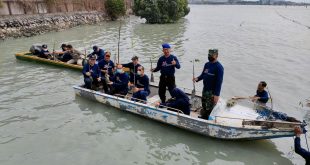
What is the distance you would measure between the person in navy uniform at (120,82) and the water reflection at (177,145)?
1141 millimetres

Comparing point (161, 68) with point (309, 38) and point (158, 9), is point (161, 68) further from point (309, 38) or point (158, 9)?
point (158, 9)

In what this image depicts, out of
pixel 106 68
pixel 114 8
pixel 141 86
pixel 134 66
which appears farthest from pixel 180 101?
pixel 114 8

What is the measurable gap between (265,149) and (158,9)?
37165 millimetres

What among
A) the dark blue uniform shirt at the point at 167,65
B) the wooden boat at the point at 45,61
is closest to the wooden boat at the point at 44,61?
the wooden boat at the point at 45,61

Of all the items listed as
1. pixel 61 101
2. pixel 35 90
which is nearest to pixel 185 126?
pixel 61 101

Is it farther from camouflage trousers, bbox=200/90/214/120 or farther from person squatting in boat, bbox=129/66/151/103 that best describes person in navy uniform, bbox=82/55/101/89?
camouflage trousers, bbox=200/90/214/120

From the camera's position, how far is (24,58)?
18.5m

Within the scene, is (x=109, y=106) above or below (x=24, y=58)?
below

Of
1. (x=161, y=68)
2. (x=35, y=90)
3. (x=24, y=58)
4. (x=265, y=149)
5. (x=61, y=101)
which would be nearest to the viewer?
(x=265, y=149)

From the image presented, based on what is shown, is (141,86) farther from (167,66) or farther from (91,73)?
(91,73)

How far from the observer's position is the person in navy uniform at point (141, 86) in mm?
10445

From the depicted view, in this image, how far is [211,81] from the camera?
29.7ft

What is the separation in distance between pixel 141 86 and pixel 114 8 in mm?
38785

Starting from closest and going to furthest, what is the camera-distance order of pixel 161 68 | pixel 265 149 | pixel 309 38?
pixel 265 149 < pixel 161 68 < pixel 309 38
